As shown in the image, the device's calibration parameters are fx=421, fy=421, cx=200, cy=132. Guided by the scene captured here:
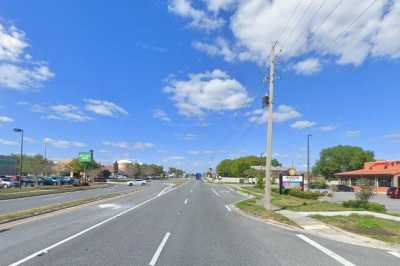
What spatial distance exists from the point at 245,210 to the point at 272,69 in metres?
8.13

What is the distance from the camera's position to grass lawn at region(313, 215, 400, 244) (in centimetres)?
1341

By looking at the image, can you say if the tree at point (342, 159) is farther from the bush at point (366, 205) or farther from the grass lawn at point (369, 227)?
the grass lawn at point (369, 227)

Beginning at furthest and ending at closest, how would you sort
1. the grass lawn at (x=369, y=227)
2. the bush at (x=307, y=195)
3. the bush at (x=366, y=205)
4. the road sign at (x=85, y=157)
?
the road sign at (x=85, y=157) → the bush at (x=307, y=195) → the bush at (x=366, y=205) → the grass lawn at (x=369, y=227)

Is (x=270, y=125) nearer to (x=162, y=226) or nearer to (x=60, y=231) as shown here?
(x=162, y=226)

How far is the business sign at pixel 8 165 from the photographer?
10994 cm

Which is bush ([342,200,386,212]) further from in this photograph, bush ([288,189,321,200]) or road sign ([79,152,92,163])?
road sign ([79,152,92,163])

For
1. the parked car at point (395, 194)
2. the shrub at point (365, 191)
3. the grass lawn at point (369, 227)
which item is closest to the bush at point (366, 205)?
the shrub at point (365, 191)

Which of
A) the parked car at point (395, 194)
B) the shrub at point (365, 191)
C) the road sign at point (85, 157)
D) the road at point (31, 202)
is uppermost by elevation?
the road sign at point (85, 157)

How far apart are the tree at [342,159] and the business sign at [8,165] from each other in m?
88.7

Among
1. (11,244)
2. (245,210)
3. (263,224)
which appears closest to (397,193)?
(245,210)

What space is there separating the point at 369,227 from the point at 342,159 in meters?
115

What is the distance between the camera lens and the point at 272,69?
23.8 meters

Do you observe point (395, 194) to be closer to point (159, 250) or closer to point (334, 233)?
point (334, 233)

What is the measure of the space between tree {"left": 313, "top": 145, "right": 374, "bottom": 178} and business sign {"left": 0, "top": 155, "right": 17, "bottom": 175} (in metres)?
88.7
